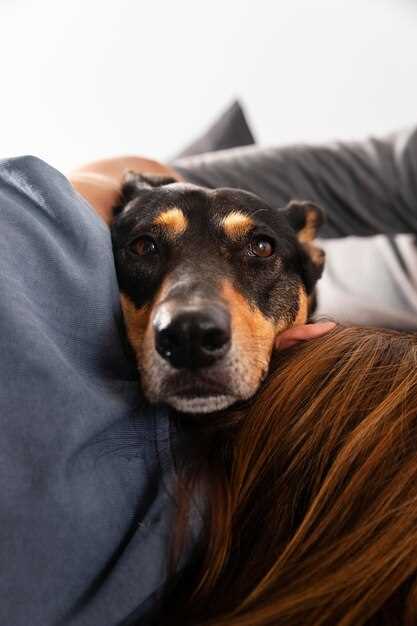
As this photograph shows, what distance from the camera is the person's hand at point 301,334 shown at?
1051 millimetres

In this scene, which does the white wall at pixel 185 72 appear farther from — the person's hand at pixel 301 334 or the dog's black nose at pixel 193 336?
the dog's black nose at pixel 193 336

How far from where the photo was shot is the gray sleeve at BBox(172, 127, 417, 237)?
7.14ft

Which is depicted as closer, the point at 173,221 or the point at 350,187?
the point at 173,221

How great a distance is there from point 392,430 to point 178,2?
2.99 m

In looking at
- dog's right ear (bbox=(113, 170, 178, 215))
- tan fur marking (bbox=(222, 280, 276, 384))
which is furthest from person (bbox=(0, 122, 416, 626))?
dog's right ear (bbox=(113, 170, 178, 215))

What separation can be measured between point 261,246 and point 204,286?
1.05 feet

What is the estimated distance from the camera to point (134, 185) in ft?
4.84

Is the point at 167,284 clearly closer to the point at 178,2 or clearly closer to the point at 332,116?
the point at 332,116

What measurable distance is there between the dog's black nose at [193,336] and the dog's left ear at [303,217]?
30.4 inches

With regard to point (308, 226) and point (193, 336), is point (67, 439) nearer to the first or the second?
point (193, 336)

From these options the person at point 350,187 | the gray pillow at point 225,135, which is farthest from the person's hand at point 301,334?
the gray pillow at point 225,135

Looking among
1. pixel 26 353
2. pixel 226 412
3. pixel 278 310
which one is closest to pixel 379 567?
pixel 226 412

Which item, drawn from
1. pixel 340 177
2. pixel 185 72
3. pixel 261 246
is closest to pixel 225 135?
pixel 340 177

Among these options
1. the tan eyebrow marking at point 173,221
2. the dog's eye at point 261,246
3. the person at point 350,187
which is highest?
the tan eyebrow marking at point 173,221
